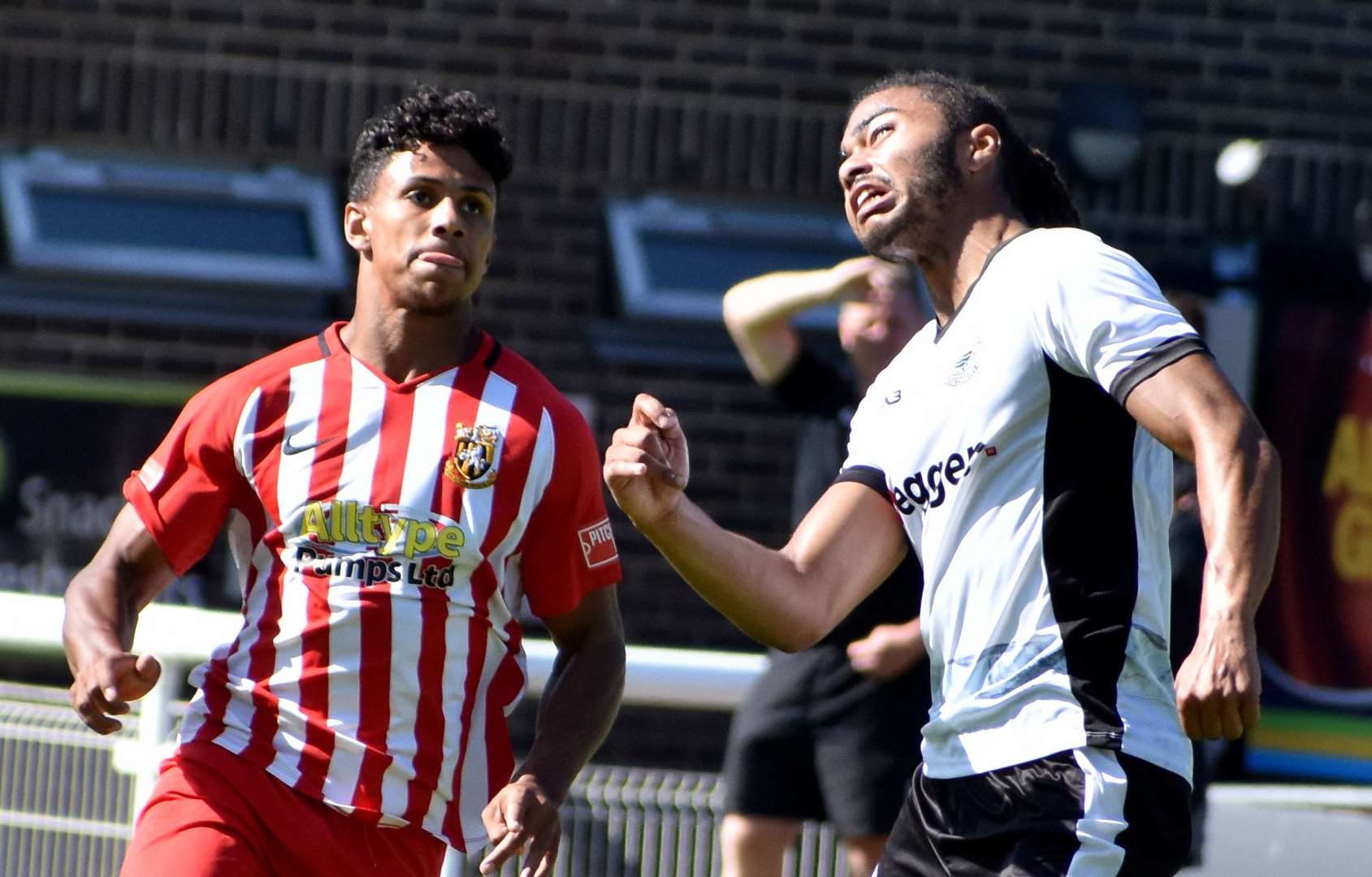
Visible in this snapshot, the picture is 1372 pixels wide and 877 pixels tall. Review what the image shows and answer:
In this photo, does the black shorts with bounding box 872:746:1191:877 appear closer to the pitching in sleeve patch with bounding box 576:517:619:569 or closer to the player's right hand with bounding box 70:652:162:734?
the pitching in sleeve patch with bounding box 576:517:619:569

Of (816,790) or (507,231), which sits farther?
(507,231)

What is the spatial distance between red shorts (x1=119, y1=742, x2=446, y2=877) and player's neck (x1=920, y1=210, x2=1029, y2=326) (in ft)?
4.54

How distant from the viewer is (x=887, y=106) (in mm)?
3338

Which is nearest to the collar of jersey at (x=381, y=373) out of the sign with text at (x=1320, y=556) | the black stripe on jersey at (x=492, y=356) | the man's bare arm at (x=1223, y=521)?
the black stripe on jersey at (x=492, y=356)

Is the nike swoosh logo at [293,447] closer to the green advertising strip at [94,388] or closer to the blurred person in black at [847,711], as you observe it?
the blurred person in black at [847,711]

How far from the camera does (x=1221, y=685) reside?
241 cm

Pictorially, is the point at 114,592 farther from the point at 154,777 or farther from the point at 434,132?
the point at 154,777

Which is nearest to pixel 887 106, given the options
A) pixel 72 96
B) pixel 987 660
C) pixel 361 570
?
pixel 987 660

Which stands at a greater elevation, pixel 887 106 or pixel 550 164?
pixel 887 106

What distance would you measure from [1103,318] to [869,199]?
628 millimetres

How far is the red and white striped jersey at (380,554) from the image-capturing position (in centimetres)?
342

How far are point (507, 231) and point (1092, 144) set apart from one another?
228 centimetres

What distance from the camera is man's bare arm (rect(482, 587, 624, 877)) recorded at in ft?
10.7

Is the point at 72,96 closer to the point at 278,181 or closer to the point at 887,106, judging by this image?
the point at 278,181
